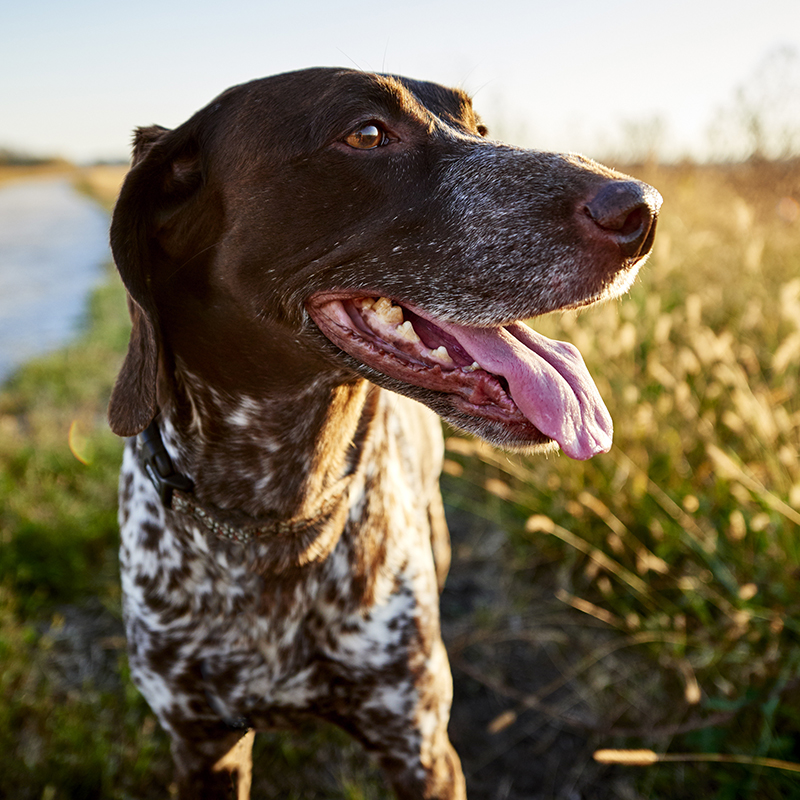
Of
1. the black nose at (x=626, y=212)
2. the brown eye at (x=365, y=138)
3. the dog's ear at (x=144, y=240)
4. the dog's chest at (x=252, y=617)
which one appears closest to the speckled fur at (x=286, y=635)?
the dog's chest at (x=252, y=617)

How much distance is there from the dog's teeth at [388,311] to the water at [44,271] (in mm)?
983

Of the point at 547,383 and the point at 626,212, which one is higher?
the point at 626,212

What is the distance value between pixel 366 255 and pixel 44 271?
14.0 meters

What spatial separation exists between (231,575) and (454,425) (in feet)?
2.71

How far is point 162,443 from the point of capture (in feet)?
6.73

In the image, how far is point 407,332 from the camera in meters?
1.87

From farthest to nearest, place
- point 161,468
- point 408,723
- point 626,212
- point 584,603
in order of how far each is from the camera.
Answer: point 584,603 → point 408,723 → point 161,468 → point 626,212

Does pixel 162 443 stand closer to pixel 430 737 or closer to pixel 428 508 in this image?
pixel 430 737

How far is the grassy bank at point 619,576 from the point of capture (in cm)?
259

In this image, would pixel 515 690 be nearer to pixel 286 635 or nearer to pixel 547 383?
pixel 286 635

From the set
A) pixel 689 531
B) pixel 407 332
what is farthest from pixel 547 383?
pixel 689 531

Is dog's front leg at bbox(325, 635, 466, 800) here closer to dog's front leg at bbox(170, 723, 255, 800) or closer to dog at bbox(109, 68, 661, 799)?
dog at bbox(109, 68, 661, 799)

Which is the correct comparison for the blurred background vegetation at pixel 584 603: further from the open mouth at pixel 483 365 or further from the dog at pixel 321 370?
the open mouth at pixel 483 365

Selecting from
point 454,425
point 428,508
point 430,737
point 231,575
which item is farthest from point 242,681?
point 428,508
